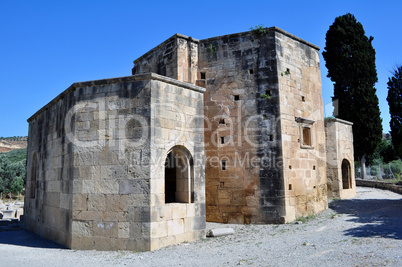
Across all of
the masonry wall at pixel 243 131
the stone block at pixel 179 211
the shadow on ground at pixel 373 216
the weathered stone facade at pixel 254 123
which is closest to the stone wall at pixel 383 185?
the shadow on ground at pixel 373 216

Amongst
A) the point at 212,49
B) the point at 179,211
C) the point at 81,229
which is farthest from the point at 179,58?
the point at 81,229

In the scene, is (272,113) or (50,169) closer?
(50,169)

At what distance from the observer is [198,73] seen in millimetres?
11375

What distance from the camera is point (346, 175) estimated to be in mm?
16438

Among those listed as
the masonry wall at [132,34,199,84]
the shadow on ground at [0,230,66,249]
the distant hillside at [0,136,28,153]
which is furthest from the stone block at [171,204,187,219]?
the distant hillside at [0,136,28,153]

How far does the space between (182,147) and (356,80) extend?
56.6 ft

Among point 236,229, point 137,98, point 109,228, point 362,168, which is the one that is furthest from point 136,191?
point 362,168

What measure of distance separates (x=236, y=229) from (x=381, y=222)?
4.10 metres

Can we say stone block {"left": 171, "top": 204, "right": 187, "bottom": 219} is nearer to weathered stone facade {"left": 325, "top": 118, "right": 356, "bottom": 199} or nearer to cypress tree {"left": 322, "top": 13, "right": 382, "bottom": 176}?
weathered stone facade {"left": 325, "top": 118, "right": 356, "bottom": 199}

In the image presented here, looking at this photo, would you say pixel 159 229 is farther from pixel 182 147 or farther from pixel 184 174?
pixel 182 147

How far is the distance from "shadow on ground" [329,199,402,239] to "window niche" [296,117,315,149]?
2737 mm

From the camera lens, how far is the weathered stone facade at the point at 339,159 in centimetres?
1505

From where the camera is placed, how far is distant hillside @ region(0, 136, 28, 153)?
213 ft

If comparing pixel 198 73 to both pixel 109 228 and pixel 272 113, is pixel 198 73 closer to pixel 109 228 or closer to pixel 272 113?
pixel 272 113
